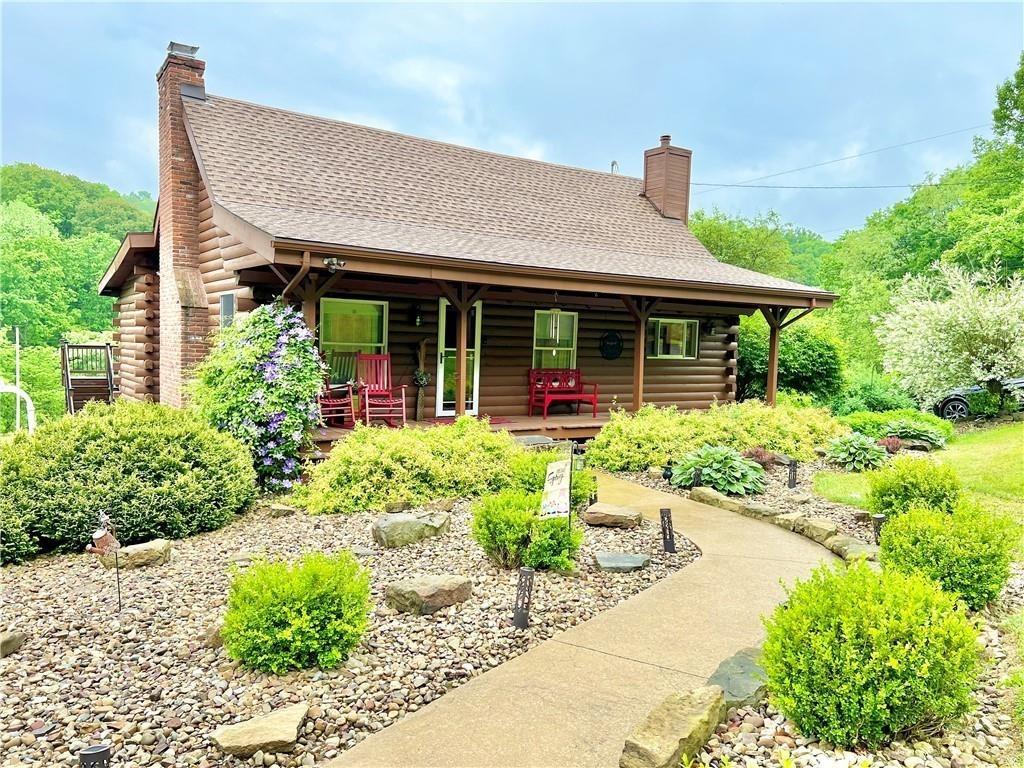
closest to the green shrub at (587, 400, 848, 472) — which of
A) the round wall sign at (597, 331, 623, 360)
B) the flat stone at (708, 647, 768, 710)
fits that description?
the round wall sign at (597, 331, 623, 360)

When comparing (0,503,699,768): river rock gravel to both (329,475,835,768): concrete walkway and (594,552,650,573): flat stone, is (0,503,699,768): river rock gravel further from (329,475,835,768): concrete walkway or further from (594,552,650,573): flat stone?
(329,475,835,768): concrete walkway

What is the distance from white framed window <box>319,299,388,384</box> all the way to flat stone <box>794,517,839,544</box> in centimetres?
663

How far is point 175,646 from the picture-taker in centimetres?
374

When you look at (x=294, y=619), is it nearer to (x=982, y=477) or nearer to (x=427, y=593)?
(x=427, y=593)

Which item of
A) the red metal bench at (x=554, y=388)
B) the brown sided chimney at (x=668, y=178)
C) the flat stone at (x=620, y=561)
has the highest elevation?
the brown sided chimney at (x=668, y=178)

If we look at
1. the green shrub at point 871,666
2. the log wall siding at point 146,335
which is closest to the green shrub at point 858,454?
the green shrub at point 871,666

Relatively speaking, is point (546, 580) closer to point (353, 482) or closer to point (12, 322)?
point (353, 482)

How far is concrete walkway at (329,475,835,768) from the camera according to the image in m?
2.80

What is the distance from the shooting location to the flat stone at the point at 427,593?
4.14 metres

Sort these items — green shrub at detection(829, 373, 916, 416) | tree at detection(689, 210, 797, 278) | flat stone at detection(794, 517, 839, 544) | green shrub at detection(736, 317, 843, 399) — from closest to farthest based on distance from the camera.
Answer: flat stone at detection(794, 517, 839, 544) → green shrub at detection(829, 373, 916, 416) → green shrub at detection(736, 317, 843, 399) → tree at detection(689, 210, 797, 278)

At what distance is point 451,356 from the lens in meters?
11.6

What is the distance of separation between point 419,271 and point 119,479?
436 centimetres

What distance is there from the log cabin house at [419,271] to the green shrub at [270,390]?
517 millimetres

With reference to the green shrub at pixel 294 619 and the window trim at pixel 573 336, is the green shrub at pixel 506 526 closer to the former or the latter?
the green shrub at pixel 294 619
